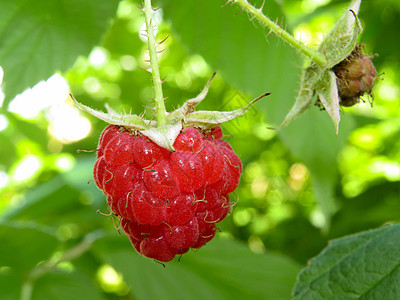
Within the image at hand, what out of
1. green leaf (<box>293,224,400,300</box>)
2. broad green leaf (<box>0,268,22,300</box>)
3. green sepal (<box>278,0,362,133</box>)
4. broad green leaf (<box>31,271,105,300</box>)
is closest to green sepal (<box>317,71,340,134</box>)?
green sepal (<box>278,0,362,133</box>)

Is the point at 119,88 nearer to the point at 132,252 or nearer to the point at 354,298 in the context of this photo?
the point at 132,252

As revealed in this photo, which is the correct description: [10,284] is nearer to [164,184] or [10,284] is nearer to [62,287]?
[62,287]

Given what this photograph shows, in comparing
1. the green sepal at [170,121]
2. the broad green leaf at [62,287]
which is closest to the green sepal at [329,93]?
the green sepal at [170,121]

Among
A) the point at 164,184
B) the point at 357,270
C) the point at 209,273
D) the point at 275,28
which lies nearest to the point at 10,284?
the point at 209,273

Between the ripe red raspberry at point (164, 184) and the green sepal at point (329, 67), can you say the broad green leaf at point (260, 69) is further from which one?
the ripe red raspberry at point (164, 184)

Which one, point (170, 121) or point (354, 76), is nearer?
point (170, 121)

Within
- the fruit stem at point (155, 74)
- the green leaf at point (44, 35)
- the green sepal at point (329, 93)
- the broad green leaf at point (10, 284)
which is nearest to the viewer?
the fruit stem at point (155, 74)

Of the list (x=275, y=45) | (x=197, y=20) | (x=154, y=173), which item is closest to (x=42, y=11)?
(x=197, y=20)
